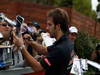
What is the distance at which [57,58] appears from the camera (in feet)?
13.7

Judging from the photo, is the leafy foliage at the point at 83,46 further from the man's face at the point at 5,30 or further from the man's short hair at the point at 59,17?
the man's short hair at the point at 59,17

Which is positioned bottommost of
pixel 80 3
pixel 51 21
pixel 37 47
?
pixel 80 3

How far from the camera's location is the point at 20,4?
16344mm

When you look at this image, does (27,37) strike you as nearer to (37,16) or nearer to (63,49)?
(63,49)

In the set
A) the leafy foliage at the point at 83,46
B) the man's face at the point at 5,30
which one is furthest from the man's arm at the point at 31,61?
the leafy foliage at the point at 83,46

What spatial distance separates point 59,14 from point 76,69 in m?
3.57

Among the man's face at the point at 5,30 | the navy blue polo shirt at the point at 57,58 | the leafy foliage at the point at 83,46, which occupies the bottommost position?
the leafy foliage at the point at 83,46

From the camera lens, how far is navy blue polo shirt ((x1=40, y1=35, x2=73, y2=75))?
164 inches

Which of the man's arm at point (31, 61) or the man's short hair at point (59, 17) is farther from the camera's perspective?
the man's short hair at point (59, 17)

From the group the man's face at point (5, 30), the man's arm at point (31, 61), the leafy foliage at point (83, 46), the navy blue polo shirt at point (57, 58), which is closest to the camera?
the man's arm at point (31, 61)

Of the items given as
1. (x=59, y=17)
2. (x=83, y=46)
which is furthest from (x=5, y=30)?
(x=83, y=46)

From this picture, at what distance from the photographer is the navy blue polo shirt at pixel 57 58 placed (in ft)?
13.7

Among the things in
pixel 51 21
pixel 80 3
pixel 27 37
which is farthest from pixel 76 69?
pixel 80 3

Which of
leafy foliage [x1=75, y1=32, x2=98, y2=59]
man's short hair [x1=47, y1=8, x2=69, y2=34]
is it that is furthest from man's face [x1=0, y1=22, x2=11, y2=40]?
leafy foliage [x1=75, y1=32, x2=98, y2=59]
